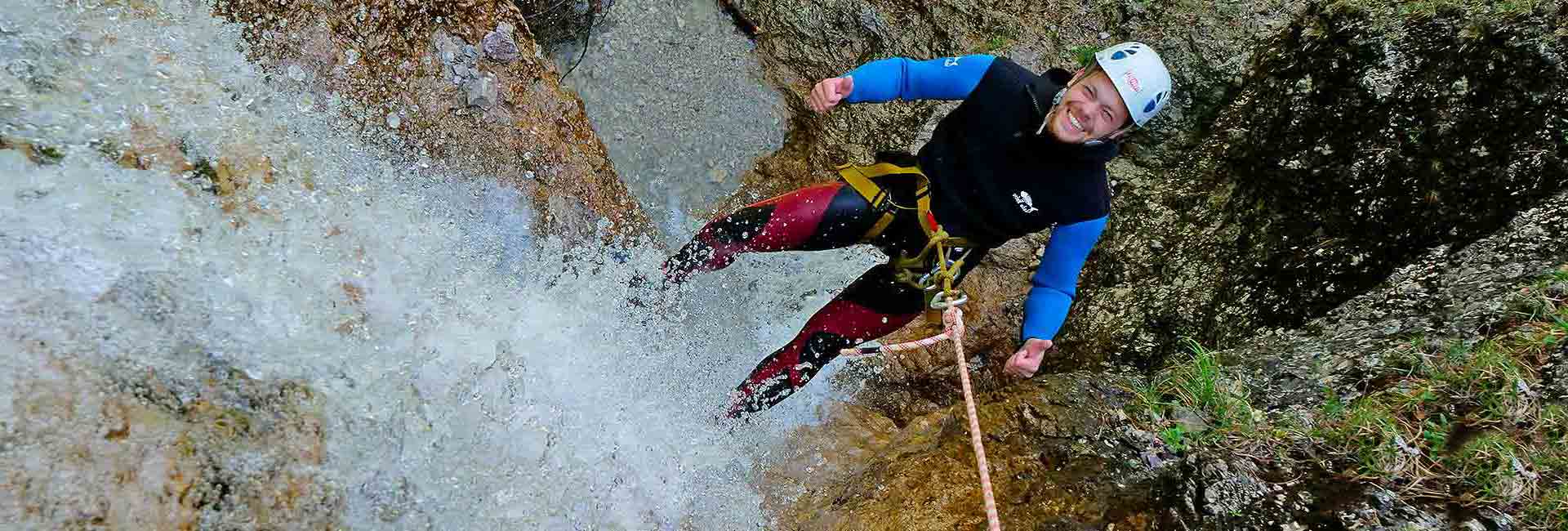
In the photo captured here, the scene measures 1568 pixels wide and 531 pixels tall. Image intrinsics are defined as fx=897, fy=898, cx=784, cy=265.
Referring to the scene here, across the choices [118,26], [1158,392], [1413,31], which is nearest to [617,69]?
[118,26]

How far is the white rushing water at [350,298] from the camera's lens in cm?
242

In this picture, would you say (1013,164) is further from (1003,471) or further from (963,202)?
(1003,471)

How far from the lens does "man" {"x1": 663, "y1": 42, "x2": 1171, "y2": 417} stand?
8.98ft

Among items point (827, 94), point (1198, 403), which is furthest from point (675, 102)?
point (1198, 403)

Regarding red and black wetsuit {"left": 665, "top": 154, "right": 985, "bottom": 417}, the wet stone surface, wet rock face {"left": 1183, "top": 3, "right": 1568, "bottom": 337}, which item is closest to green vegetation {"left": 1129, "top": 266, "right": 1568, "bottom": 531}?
wet rock face {"left": 1183, "top": 3, "right": 1568, "bottom": 337}

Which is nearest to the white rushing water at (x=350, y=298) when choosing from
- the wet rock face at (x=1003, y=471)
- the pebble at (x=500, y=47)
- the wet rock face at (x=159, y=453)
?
the wet rock face at (x=159, y=453)

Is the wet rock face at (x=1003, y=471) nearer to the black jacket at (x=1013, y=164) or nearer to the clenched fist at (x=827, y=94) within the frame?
the black jacket at (x=1013, y=164)

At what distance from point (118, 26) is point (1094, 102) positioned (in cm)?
301

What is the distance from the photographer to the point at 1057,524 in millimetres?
2807

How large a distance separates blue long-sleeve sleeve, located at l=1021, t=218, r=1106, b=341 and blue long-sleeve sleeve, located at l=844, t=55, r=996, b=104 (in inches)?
22.9

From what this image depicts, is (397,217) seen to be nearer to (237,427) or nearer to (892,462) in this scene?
(237,427)

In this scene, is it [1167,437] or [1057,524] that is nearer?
[1057,524]

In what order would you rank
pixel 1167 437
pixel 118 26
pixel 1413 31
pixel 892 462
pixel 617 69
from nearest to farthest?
pixel 118 26, pixel 1167 437, pixel 892 462, pixel 1413 31, pixel 617 69

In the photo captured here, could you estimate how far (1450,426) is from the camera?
2775mm
